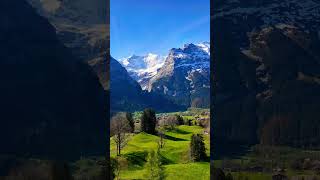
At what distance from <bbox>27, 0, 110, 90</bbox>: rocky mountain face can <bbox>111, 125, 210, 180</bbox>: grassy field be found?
117ft

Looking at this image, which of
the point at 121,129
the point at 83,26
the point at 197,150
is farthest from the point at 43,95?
the point at 121,129

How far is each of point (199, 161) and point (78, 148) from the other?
1951 inches

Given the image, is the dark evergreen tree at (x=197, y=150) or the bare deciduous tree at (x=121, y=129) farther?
the bare deciduous tree at (x=121, y=129)

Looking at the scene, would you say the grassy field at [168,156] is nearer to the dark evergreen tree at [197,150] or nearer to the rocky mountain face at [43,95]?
the dark evergreen tree at [197,150]

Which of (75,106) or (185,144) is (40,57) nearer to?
(75,106)

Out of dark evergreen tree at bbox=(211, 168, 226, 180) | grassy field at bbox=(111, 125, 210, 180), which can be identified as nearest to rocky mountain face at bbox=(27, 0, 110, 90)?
dark evergreen tree at bbox=(211, 168, 226, 180)

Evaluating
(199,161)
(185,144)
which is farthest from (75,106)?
(185,144)

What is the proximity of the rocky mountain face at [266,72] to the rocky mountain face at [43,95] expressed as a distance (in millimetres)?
6276

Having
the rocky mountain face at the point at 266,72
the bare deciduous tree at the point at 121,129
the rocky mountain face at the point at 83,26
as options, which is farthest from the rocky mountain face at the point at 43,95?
the bare deciduous tree at the point at 121,129

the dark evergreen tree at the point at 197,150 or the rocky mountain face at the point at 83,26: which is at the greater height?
the rocky mountain face at the point at 83,26

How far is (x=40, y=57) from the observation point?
25109mm

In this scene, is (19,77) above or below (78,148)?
above

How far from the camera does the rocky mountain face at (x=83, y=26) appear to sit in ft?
84.3

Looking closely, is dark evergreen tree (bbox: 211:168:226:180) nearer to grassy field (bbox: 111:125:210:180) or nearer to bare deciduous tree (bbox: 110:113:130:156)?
grassy field (bbox: 111:125:210:180)
